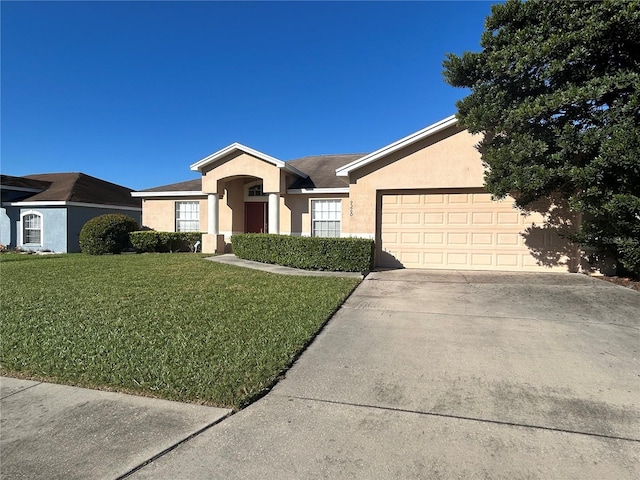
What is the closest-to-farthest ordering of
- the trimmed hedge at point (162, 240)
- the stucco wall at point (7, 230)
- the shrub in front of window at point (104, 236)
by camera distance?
the shrub in front of window at point (104, 236) → the trimmed hedge at point (162, 240) → the stucco wall at point (7, 230)

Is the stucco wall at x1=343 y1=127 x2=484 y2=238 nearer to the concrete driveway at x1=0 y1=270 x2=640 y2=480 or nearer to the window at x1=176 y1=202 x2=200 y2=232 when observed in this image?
the concrete driveway at x1=0 y1=270 x2=640 y2=480

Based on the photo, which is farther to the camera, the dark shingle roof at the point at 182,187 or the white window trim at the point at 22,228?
the white window trim at the point at 22,228

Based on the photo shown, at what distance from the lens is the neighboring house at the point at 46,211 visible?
63.6ft

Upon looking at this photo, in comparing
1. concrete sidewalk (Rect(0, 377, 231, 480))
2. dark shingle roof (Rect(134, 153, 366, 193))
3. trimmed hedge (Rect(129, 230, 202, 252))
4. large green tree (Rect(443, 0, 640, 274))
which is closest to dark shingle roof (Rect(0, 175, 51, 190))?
dark shingle roof (Rect(134, 153, 366, 193))

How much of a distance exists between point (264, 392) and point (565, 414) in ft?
8.87

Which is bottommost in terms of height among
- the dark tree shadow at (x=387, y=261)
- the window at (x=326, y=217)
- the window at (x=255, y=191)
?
the dark tree shadow at (x=387, y=261)

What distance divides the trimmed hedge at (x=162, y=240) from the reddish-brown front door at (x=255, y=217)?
2.34 meters

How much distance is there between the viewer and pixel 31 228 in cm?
2003

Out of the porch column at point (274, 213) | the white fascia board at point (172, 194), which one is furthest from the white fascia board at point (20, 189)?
the porch column at point (274, 213)

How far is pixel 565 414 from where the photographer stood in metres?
3.15

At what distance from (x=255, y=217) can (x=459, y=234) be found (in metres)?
9.99

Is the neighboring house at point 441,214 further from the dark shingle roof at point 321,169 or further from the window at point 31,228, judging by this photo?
the window at point 31,228

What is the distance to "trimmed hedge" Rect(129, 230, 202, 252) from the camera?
663 inches

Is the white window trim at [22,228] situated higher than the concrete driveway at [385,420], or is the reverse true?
the white window trim at [22,228]
